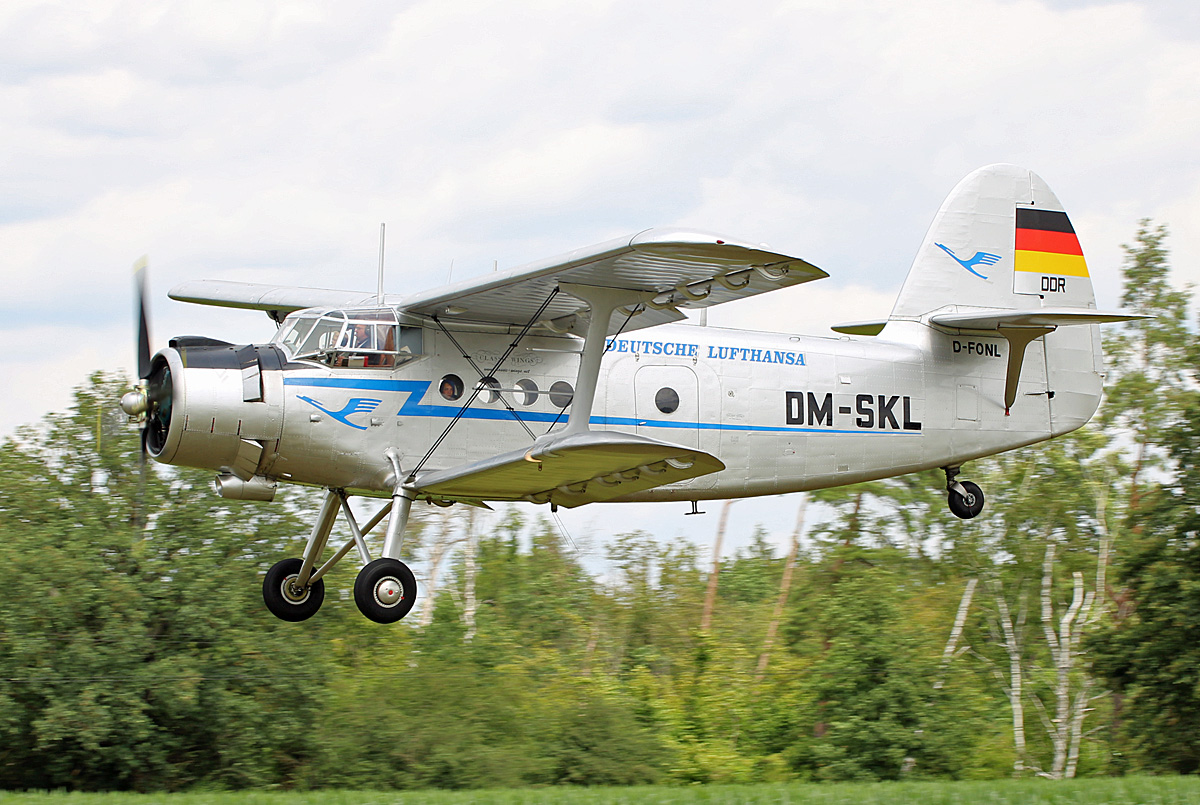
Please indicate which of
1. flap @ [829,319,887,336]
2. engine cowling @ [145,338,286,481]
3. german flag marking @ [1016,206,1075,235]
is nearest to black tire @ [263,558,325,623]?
engine cowling @ [145,338,286,481]

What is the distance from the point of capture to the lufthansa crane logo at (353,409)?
1150 centimetres

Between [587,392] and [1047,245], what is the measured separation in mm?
7817

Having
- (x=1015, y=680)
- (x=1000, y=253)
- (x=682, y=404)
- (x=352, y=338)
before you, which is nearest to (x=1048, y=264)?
(x=1000, y=253)

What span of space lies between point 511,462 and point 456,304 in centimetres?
181

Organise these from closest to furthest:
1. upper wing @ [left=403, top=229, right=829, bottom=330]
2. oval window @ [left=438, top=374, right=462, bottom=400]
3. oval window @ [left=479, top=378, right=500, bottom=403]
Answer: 1. upper wing @ [left=403, top=229, right=829, bottom=330]
2. oval window @ [left=438, top=374, right=462, bottom=400]
3. oval window @ [left=479, top=378, right=500, bottom=403]

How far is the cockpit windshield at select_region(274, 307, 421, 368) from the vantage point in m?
11.6

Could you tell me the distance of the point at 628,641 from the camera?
102ft

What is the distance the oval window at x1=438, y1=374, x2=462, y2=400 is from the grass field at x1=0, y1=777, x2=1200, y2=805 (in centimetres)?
368

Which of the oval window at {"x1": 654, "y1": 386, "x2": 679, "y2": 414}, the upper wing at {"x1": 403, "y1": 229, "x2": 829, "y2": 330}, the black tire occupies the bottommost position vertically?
the black tire

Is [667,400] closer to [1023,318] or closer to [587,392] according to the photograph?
[587,392]

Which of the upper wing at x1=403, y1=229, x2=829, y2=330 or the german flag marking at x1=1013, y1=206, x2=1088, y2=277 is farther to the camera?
the german flag marking at x1=1013, y1=206, x2=1088, y2=277

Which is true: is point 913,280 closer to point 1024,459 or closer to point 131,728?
point 131,728

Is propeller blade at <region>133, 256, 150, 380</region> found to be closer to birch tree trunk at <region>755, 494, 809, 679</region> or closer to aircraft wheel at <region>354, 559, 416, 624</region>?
aircraft wheel at <region>354, 559, 416, 624</region>

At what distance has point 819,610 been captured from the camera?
100 feet
